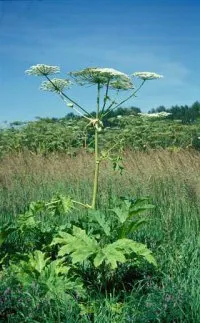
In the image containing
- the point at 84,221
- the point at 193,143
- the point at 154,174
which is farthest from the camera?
the point at 193,143

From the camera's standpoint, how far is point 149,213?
595 cm

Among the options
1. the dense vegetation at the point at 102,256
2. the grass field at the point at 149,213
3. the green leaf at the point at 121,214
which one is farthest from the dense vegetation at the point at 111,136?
the green leaf at the point at 121,214

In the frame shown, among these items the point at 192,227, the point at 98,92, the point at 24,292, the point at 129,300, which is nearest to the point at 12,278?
the point at 24,292

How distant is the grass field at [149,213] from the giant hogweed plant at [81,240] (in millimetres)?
210

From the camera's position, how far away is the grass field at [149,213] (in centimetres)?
325

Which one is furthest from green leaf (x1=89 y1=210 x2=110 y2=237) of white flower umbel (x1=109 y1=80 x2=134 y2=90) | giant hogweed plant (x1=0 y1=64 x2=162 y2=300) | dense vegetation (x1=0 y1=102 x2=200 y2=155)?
dense vegetation (x1=0 y1=102 x2=200 y2=155)

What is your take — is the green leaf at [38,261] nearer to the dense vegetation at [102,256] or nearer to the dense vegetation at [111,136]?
the dense vegetation at [102,256]

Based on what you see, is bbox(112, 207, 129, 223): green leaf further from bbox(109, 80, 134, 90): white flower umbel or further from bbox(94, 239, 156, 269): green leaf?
bbox(109, 80, 134, 90): white flower umbel

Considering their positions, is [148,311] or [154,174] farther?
[154,174]

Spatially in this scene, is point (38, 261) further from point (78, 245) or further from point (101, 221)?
point (101, 221)

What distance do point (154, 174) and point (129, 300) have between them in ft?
12.7

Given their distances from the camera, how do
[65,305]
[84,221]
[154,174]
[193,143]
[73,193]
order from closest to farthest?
[65,305], [84,221], [154,174], [73,193], [193,143]

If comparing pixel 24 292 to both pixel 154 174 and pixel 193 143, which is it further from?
pixel 193 143

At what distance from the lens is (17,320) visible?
3.20m
